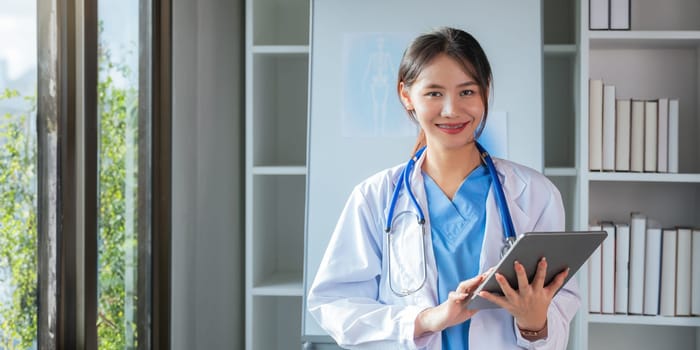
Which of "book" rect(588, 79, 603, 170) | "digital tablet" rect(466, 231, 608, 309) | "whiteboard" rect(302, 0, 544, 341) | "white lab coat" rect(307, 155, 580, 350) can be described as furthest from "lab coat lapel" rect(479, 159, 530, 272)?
"book" rect(588, 79, 603, 170)

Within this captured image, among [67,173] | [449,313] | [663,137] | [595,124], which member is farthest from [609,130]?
[67,173]

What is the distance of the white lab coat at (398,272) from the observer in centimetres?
147

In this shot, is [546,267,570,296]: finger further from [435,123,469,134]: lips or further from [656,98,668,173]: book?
[656,98,668,173]: book

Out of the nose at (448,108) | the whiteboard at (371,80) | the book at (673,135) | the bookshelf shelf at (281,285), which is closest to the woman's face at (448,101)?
the nose at (448,108)

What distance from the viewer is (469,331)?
146 centimetres

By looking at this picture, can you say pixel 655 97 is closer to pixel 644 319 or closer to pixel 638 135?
pixel 638 135

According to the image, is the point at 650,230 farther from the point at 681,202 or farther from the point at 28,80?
the point at 28,80

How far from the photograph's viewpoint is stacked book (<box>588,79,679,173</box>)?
2496 millimetres

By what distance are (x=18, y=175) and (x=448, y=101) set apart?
0.89 metres

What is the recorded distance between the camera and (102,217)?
6.27 ft

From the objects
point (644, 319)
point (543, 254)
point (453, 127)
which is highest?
point (453, 127)

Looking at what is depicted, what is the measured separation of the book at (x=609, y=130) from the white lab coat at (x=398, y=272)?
105cm

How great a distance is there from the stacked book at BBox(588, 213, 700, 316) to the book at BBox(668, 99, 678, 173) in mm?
199

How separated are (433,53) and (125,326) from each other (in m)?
1.18
